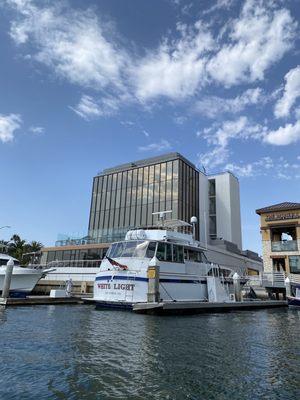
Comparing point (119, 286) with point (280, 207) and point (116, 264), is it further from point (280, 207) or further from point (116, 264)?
point (280, 207)

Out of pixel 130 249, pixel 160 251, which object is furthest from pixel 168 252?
pixel 130 249

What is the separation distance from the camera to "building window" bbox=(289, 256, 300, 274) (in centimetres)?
3753

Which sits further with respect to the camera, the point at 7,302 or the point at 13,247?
the point at 13,247

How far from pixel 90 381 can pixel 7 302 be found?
711 inches

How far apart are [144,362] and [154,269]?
1159 centimetres

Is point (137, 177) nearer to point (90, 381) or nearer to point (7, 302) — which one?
point (7, 302)

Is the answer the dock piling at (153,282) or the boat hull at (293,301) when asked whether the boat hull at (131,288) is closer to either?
the dock piling at (153,282)

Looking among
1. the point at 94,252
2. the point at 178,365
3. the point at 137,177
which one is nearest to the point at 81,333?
the point at 178,365

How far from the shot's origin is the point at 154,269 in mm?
20672

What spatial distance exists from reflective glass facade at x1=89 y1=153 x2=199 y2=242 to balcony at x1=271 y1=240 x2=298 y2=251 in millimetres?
14762

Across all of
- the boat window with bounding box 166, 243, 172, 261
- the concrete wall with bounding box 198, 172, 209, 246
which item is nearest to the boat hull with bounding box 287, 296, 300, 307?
the boat window with bounding box 166, 243, 172, 261

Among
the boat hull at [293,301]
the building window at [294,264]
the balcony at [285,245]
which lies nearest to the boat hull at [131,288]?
the boat hull at [293,301]

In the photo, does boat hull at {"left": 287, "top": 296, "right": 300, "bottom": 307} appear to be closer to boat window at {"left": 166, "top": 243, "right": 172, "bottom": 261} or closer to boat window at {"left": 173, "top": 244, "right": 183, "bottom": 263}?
boat window at {"left": 173, "top": 244, "right": 183, "bottom": 263}

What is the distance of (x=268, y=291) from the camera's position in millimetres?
36156
